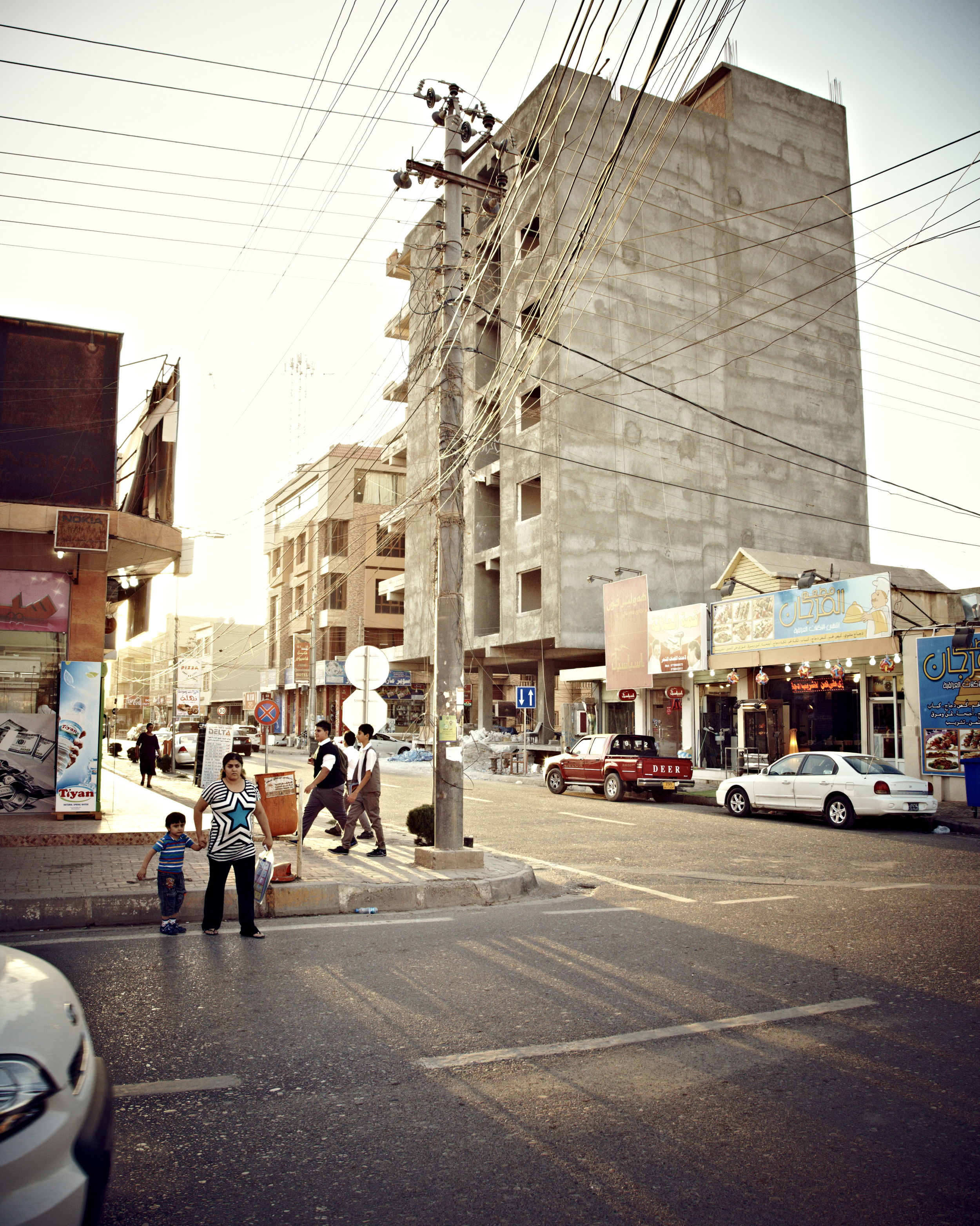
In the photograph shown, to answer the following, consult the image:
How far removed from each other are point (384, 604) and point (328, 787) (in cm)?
5510

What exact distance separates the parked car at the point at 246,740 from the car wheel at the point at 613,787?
51.4 feet

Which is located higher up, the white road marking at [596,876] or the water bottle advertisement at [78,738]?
the water bottle advertisement at [78,738]

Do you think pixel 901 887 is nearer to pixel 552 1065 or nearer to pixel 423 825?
pixel 423 825

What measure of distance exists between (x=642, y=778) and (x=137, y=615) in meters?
13.2

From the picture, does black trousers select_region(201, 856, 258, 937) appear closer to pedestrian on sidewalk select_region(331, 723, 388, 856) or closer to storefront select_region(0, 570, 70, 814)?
pedestrian on sidewalk select_region(331, 723, 388, 856)

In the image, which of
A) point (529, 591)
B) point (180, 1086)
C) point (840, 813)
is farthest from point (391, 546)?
point (180, 1086)

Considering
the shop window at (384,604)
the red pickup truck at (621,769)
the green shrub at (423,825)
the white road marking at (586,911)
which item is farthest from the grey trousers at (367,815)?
the shop window at (384,604)

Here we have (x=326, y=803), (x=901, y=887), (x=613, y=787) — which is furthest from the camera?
(x=613, y=787)

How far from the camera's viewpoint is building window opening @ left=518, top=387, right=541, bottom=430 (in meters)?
40.1

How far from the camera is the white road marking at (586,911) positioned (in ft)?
29.5

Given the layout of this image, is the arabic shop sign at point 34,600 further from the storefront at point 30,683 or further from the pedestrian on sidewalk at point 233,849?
the pedestrian on sidewalk at point 233,849

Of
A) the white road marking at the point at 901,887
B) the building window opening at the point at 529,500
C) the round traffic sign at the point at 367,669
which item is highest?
the building window opening at the point at 529,500

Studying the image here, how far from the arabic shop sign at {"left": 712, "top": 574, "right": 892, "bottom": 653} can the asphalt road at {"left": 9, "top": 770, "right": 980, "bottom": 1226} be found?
14410mm

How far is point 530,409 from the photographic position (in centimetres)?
4069
